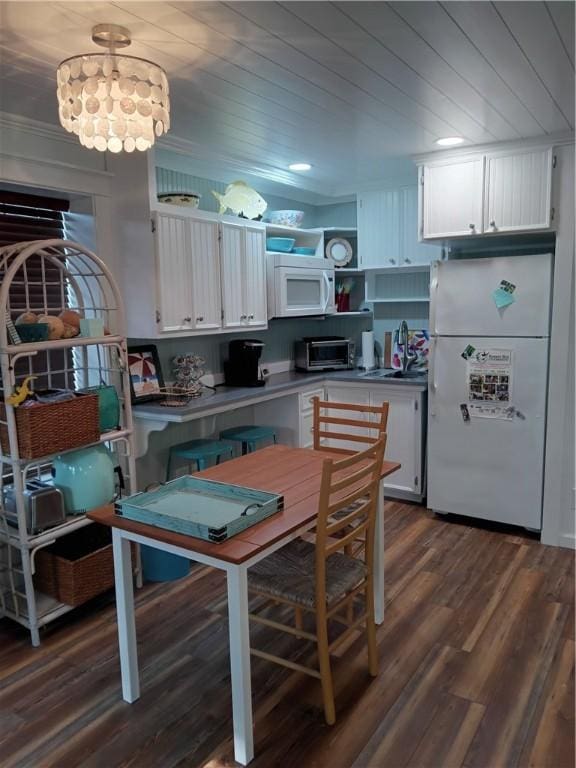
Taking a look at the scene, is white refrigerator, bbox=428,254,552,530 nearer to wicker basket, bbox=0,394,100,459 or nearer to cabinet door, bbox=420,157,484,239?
cabinet door, bbox=420,157,484,239

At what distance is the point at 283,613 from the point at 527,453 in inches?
69.8

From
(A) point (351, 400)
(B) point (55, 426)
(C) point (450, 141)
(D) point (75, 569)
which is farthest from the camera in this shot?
(A) point (351, 400)

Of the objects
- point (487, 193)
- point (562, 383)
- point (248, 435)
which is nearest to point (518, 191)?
point (487, 193)

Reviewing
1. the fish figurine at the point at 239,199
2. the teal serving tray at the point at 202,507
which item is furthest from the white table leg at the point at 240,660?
the fish figurine at the point at 239,199

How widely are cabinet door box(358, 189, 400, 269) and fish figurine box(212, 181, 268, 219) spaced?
1.01m

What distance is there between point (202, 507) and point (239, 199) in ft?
7.66

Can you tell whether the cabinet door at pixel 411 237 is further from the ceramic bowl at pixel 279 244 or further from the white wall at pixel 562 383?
the white wall at pixel 562 383

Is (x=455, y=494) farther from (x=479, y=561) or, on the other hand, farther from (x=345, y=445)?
(x=345, y=445)

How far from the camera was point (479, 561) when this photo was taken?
10.5 feet

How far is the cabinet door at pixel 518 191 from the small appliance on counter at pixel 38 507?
2.80 m

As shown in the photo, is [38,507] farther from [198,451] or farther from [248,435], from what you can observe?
[248,435]

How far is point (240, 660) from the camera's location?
1.74 metres

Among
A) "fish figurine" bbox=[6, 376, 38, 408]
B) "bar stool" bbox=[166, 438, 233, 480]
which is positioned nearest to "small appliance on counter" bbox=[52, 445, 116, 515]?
"fish figurine" bbox=[6, 376, 38, 408]

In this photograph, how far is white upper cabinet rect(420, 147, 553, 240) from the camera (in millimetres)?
3174
